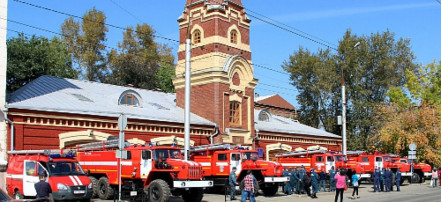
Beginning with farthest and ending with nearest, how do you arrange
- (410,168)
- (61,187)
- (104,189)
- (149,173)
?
1. (410,168)
2. (104,189)
3. (149,173)
4. (61,187)

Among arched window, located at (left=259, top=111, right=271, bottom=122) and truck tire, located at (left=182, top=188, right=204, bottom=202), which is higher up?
arched window, located at (left=259, top=111, right=271, bottom=122)

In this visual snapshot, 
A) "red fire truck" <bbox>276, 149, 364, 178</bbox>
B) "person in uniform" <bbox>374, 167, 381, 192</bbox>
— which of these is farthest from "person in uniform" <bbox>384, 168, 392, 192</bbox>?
"red fire truck" <bbox>276, 149, 364, 178</bbox>

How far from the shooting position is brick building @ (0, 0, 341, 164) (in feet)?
79.6

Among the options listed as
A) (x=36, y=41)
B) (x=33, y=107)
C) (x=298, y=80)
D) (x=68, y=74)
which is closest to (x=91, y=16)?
(x=68, y=74)

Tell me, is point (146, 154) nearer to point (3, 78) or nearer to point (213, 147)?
point (213, 147)

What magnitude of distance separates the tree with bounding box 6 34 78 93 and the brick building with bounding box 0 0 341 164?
→ 7.02m

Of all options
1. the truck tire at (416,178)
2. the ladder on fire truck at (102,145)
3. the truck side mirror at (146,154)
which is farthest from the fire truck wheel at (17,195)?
the truck tire at (416,178)

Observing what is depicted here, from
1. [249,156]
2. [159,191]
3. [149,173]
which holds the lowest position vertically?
[159,191]

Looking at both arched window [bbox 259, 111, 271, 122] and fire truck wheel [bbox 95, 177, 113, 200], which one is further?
arched window [bbox 259, 111, 271, 122]

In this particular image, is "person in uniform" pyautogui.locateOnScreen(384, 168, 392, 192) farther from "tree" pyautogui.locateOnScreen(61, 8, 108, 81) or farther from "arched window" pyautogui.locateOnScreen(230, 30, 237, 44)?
"tree" pyautogui.locateOnScreen(61, 8, 108, 81)

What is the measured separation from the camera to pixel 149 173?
19750 millimetres

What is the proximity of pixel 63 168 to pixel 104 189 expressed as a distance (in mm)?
2913

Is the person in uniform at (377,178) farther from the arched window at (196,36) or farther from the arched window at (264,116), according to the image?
the arched window at (196,36)

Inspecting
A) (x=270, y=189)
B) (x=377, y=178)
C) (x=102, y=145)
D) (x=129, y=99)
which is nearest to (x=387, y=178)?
(x=377, y=178)
